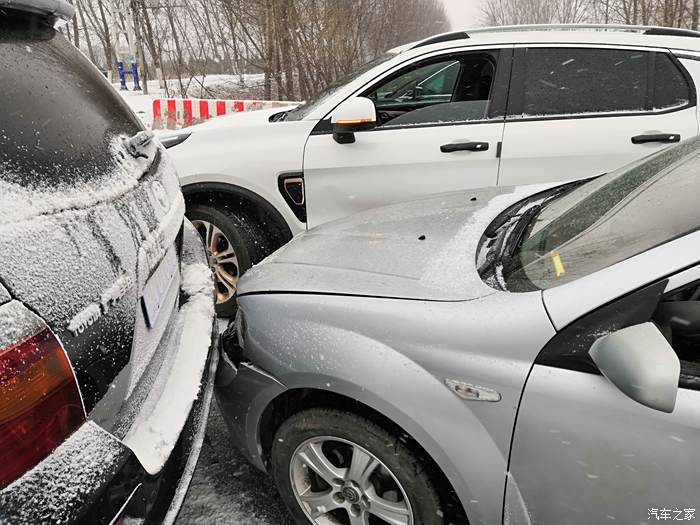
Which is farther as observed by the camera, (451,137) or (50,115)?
(451,137)

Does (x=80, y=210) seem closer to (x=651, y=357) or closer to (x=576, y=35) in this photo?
(x=651, y=357)

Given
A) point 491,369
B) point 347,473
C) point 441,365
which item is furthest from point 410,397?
point 347,473

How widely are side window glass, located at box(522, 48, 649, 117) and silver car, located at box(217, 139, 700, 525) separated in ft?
4.50

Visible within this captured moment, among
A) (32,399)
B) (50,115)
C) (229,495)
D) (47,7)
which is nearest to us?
(32,399)

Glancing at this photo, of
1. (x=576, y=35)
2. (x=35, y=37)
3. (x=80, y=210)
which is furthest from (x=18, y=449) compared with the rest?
(x=576, y=35)

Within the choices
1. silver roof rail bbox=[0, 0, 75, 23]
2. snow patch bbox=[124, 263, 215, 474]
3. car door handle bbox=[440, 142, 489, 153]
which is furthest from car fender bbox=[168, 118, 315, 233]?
silver roof rail bbox=[0, 0, 75, 23]

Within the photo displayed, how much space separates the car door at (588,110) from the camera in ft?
10.4

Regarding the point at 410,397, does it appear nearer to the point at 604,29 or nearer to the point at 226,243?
the point at 226,243

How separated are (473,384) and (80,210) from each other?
110 centimetres

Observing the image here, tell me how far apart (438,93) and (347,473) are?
3.58 metres

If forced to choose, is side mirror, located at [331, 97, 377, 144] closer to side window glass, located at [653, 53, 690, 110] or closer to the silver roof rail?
the silver roof rail

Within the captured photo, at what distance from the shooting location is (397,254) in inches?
75.6

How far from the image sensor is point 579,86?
128 inches

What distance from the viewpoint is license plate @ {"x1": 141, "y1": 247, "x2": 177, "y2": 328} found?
4.84 ft
